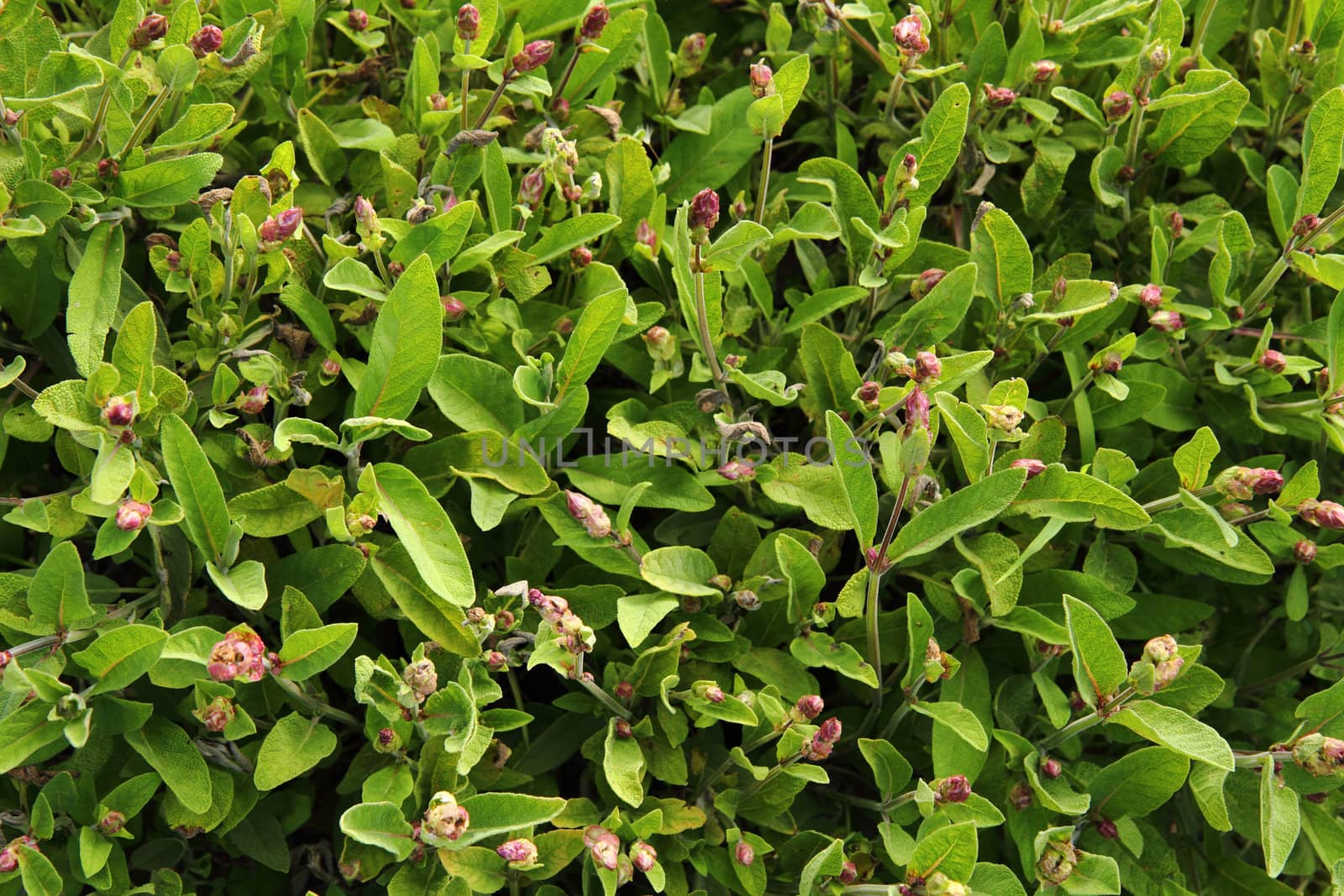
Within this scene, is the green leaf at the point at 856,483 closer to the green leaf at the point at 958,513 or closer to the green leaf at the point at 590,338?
the green leaf at the point at 958,513

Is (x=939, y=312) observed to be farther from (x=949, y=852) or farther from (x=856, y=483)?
(x=949, y=852)

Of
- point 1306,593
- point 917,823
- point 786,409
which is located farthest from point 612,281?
point 1306,593

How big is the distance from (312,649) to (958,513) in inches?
31.1

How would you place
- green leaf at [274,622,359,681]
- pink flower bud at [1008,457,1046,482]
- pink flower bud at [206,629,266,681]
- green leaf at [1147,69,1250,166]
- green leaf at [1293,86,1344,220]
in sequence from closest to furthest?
1. pink flower bud at [206,629,266,681]
2. green leaf at [274,622,359,681]
3. pink flower bud at [1008,457,1046,482]
4. green leaf at [1293,86,1344,220]
5. green leaf at [1147,69,1250,166]

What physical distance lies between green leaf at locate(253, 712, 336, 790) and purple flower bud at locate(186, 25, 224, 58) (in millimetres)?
879

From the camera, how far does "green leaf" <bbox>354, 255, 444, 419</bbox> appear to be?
1449 mm

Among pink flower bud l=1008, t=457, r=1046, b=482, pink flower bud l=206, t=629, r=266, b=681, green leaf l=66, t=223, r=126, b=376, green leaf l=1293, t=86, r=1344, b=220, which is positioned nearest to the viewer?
pink flower bud l=206, t=629, r=266, b=681

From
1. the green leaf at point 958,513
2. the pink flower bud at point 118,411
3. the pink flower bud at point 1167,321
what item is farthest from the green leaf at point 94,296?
the pink flower bud at point 1167,321

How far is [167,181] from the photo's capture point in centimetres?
161

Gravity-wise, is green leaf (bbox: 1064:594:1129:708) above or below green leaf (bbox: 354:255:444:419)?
below

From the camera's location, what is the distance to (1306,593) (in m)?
1.86

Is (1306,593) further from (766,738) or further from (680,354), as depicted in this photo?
(680,354)

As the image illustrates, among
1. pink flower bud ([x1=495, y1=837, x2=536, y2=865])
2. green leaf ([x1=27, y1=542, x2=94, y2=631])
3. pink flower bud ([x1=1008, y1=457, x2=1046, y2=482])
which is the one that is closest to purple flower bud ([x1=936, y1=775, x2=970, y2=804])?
pink flower bud ([x1=1008, y1=457, x2=1046, y2=482])

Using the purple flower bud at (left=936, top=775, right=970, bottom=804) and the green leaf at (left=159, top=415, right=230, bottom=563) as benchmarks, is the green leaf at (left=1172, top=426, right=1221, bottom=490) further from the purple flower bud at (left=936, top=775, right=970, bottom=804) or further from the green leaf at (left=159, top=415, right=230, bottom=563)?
the green leaf at (left=159, top=415, right=230, bottom=563)
